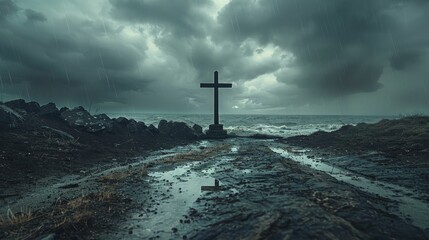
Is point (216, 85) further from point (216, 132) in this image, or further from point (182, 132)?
point (182, 132)

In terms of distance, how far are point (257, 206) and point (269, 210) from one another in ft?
1.58

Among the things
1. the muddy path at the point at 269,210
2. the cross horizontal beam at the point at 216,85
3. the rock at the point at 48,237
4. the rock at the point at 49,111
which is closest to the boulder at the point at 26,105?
the rock at the point at 49,111

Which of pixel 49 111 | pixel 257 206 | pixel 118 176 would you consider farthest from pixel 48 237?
pixel 49 111

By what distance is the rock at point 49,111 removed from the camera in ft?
71.7

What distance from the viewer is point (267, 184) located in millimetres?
8969

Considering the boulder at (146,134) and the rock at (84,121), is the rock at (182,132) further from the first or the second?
the rock at (84,121)

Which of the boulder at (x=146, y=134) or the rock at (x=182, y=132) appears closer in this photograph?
the boulder at (x=146, y=134)

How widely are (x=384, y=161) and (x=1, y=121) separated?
20.4 meters

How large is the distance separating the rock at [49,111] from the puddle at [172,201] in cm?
1463

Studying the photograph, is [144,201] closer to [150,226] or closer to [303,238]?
[150,226]

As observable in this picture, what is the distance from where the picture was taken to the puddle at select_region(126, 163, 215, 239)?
5699 mm

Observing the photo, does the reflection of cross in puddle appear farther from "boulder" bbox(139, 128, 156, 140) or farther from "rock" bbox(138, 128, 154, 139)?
"rock" bbox(138, 128, 154, 139)

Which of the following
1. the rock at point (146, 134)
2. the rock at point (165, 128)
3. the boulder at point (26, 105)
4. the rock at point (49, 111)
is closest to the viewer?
the rock at point (49, 111)

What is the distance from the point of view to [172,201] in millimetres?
7688
